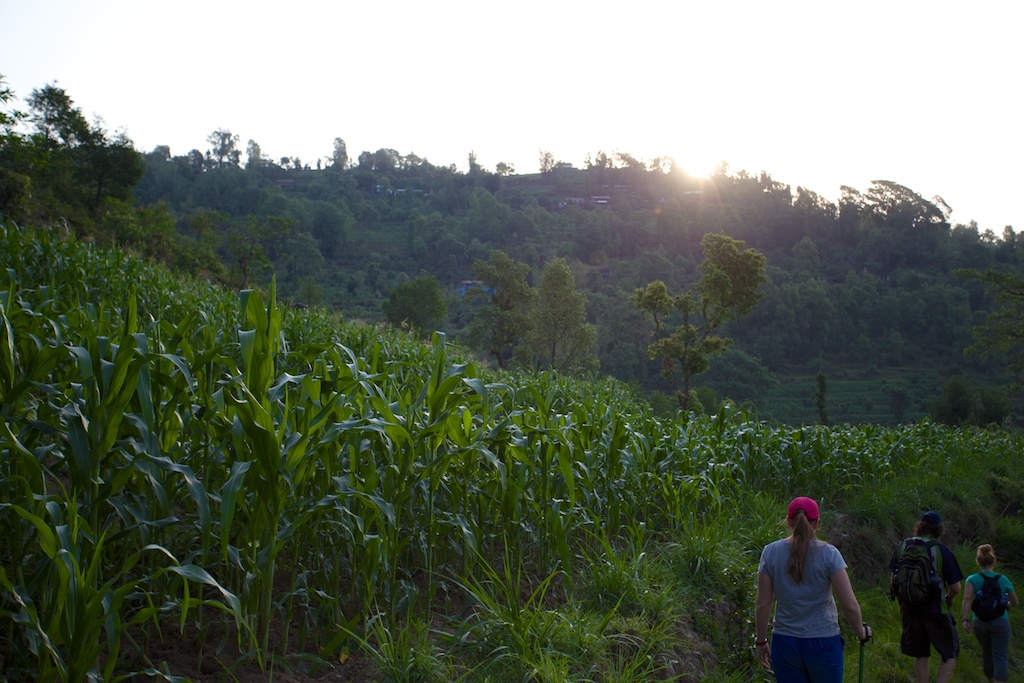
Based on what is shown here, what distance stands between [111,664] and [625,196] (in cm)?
10933

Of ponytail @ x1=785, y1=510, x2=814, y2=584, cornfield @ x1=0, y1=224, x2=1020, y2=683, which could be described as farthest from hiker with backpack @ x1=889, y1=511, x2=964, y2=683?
ponytail @ x1=785, y1=510, x2=814, y2=584

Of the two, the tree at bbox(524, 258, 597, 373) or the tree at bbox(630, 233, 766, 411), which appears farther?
the tree at bbox(524, 258, 597, 373)

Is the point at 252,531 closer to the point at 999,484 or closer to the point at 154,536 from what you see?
the point at 154,536

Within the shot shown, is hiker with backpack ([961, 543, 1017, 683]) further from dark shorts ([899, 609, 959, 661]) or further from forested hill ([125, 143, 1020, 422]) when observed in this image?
forested hill ([125, 143, 1020, 422])

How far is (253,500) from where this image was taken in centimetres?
289

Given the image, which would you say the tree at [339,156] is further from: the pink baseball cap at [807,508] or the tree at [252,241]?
the pink baseball cap at [807,508]

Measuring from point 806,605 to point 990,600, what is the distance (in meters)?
3.58

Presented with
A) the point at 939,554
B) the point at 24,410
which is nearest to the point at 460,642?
the point at 24,410

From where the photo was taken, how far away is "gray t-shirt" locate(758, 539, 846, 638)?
3271 millimetres

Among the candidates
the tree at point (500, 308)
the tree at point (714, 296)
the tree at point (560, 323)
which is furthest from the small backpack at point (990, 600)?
the tree at point (500, 308)

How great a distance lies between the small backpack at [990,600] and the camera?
5.67m

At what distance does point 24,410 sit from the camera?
2877 mm

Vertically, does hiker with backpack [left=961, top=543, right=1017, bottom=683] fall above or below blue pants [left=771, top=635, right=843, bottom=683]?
below

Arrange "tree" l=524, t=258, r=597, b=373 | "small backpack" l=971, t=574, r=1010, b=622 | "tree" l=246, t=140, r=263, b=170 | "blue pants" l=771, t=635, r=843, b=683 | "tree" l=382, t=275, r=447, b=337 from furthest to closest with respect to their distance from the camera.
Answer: "tree" l=246, t=140, r=263, b=170 → "tree" l=382, t=275, r=447, b=337 → "tree" l=524, t=258, r=597, b=373 → "small backpack" l=971, t=574, r=1010, b=622 → "blue pants" l=771, t=635, r=843, b=683
